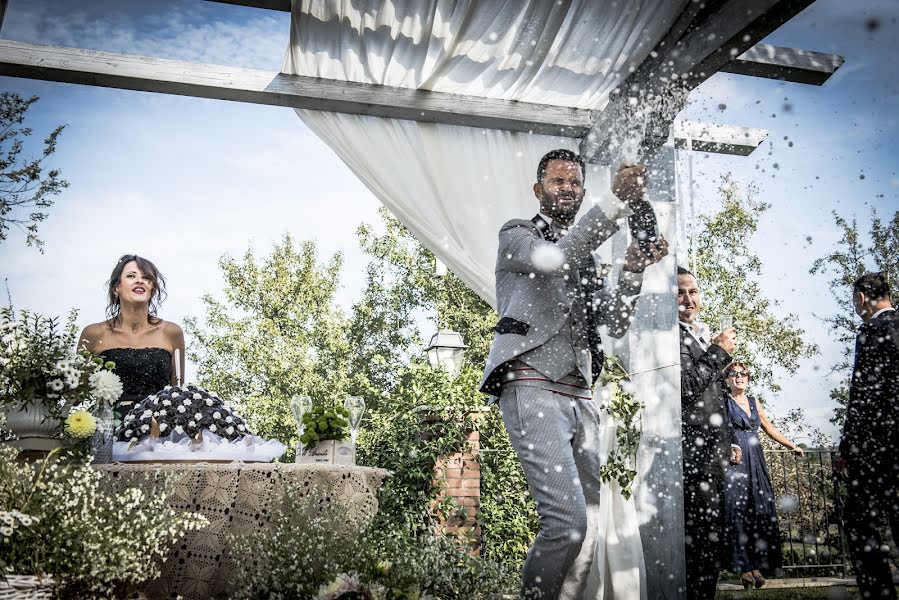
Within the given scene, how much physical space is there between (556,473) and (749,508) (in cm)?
224

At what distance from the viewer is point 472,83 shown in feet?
10.8

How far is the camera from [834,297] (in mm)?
4086

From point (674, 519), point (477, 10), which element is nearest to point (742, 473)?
point (674, 519)

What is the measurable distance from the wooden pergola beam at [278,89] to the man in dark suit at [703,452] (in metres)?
1.07

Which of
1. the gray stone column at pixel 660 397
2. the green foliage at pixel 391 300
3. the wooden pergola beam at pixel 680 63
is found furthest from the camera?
the green foliage at pixel 391 300

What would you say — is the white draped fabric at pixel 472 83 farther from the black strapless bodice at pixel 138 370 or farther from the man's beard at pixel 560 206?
the black strapless bodice at pixel 138 370

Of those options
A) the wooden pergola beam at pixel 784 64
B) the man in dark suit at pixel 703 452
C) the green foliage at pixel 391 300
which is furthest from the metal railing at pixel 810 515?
the green foliage at pixel 391 300

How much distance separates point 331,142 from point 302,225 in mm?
12668

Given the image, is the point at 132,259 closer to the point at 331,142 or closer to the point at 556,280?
the point at 331,142

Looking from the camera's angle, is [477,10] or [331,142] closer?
[477,10]

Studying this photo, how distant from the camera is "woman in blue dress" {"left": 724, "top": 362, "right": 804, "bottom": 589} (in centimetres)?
362

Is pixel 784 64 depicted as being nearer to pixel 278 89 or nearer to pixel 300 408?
pixel 278 89

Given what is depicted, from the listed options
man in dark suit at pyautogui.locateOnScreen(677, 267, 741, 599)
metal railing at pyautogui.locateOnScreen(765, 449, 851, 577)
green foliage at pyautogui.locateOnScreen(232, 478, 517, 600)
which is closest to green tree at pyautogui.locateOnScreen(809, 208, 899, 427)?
man in dark suit at pyautogui.locateOnScreen(677, 267, 741, 599)

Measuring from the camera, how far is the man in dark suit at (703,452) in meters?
3.03
